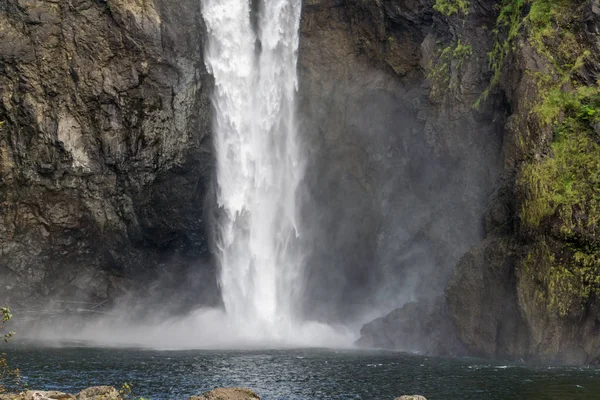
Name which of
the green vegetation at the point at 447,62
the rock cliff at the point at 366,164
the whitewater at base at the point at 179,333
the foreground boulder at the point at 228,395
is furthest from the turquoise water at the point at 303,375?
the green vegetation at the point at 447,62

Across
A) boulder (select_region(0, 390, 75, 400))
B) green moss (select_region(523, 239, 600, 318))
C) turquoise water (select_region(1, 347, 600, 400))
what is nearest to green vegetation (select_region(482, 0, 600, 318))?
green moss (select_region(523, 239, 600, 318))

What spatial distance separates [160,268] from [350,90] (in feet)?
63.9

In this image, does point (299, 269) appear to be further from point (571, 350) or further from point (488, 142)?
point (571, 350)

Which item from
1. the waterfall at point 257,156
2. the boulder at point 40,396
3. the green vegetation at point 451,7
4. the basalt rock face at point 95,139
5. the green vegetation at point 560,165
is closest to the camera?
→ the boulder at point 40,396

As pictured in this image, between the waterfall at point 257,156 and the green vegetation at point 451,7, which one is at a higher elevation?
the green vegetation at point 451,7

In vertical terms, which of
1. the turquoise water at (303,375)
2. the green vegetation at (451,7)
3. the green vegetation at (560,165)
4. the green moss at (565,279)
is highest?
the green vegetation at (451,7)

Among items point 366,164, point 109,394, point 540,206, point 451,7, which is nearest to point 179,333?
point 366,164

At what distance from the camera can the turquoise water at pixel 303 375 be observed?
30203 mm

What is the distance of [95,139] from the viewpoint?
171ft

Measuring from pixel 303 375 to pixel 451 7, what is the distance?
28.5 metres

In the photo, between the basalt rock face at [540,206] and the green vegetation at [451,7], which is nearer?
the basalt rock face at [540,206]

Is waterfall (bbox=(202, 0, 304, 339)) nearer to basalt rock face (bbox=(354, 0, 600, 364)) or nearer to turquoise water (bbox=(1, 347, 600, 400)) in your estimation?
turquoise water (bbox=(1, 347, 600, 400))

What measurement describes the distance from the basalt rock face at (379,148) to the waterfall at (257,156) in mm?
1410

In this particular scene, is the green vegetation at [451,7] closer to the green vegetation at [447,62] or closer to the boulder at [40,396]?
the green vegetation at [447,62]
